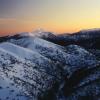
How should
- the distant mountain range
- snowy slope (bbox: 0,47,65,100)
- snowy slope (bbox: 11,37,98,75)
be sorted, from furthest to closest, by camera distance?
snowy slope (bbox: 11,37,98,75), the distant mountain range, snowy slope (bbox: 0,47,65,100)

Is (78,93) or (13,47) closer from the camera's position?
(78,93)

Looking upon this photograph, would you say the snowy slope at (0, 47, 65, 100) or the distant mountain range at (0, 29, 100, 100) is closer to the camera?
the snowy slope at (0, 47, 65, 100)

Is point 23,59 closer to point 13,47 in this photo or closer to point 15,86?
point 13,47

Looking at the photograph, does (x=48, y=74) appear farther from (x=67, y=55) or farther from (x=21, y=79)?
(x=67, y=55)

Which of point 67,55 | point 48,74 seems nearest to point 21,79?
point 48,74

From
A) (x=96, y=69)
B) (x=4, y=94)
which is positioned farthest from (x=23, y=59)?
(x=4, y=94)

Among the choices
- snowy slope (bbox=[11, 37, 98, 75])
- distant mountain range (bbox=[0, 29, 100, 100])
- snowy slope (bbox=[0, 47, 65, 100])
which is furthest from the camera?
snowy slope (bbox=[11, 37, 98, 75])

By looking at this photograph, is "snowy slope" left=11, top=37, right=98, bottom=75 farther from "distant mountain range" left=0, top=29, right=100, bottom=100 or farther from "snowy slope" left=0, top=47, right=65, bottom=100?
"snowy slope" left=0, top=47, right=65, bottom=100

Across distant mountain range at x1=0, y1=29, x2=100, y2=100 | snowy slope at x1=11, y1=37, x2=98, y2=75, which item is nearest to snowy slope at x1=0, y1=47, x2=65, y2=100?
distant mountain range at x1=0, y1=29, x2=100, y2=100
